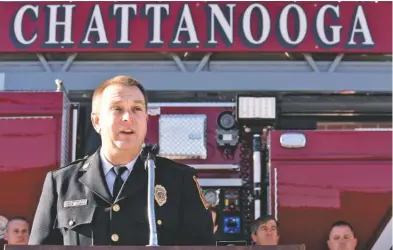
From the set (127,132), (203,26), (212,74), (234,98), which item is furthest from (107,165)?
(203,26)

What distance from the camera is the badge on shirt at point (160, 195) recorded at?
2043mm

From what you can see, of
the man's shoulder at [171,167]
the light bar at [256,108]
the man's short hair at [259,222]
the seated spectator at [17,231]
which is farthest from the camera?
the light bar at [256,108]

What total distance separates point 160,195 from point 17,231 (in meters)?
2.25

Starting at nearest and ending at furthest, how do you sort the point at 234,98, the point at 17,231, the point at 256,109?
the point at 17,231 < the point at 256,109 < the point at 234,98

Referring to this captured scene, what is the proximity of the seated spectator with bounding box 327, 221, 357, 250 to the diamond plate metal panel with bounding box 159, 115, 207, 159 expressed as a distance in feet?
2.82

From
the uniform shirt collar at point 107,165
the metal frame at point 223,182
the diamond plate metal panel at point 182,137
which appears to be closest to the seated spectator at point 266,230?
the metal frame at point 223,182

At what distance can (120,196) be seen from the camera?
6.71 ft

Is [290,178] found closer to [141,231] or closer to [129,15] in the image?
[129,15]

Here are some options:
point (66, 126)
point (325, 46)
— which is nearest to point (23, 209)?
point (66, 126)

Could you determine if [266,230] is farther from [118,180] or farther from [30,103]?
[118,180]

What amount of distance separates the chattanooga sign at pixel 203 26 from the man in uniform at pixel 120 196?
2.80m

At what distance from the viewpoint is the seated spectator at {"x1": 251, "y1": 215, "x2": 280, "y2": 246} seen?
4.16 m

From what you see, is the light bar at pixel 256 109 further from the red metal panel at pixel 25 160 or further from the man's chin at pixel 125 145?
the man's chin at pixel 125 145

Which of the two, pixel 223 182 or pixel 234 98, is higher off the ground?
pixel 234 98
